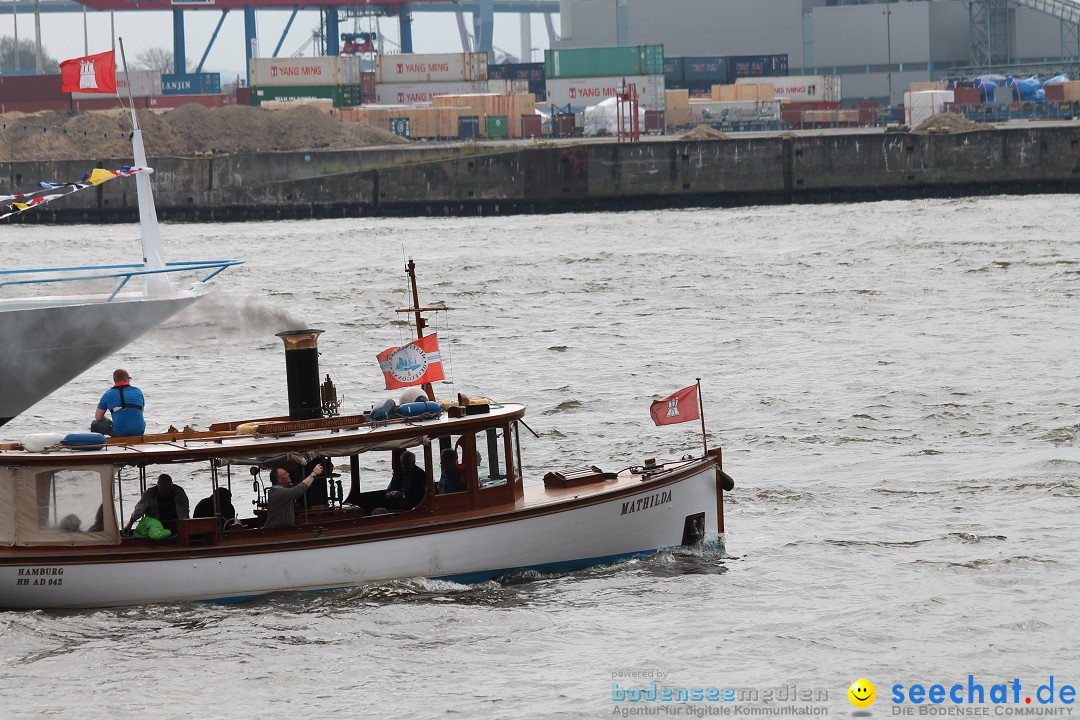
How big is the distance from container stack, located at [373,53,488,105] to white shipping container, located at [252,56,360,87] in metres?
2.20

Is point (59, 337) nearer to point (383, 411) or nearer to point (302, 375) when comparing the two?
point (302, 375)

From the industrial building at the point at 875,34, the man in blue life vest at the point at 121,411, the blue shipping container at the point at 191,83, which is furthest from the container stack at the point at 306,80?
→ the man in blue life vest at the point at 121,411

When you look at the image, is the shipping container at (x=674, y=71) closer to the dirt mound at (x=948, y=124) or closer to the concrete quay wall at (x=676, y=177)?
the dirt mound at (x=948, y=124)

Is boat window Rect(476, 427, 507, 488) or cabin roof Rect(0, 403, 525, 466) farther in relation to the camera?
boat window Rect(476, 427, 507, 488)

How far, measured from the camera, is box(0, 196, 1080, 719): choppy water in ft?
42.3

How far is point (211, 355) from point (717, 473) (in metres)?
18.8

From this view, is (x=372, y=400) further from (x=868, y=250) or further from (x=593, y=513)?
(x=868, y=250)

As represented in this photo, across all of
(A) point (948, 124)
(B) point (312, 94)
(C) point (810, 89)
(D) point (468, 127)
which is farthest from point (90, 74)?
(C) point (810, 89)

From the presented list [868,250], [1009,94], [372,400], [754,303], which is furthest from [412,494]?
[1009,94]

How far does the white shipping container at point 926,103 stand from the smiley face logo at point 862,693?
79.3 m

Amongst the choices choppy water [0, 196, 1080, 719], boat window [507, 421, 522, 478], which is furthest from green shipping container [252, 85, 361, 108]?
boat window [507, 421, 522, 478]

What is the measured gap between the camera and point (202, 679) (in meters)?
12.9

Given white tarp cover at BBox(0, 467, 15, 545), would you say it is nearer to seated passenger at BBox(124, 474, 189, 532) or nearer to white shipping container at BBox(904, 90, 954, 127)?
seated passenger at BBox(124, 474, 189, 532)

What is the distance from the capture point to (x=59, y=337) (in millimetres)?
21328
